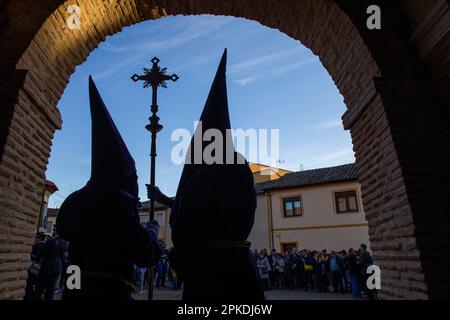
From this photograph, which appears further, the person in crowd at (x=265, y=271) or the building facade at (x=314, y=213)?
the building facade at (x=314, y=213)

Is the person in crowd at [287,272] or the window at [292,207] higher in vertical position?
the window at [292,207]

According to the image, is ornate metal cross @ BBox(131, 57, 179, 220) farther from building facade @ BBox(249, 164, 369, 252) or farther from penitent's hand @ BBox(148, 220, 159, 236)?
building facade @ BBox(249, 164, 369, 252)

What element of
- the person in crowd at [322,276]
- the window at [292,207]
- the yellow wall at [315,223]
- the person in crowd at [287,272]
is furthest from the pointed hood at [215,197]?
the window at [292,207]

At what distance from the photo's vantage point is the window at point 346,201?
19.1 metres

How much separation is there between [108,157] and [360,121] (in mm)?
2944

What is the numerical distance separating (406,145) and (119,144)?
2728 millimetres

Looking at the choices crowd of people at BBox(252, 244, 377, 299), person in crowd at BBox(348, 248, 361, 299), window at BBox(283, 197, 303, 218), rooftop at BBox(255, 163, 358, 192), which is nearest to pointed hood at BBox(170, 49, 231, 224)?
person in crowd at BBox(348, 248, 361, 299)

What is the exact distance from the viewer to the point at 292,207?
2100 cm

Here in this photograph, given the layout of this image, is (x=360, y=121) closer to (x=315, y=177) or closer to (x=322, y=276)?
(x=322, y=276)

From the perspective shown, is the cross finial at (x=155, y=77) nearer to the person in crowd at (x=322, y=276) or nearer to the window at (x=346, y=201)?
the person in crowd at (x=322, y=276)

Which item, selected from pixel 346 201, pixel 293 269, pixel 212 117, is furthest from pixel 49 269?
pixel 346 201

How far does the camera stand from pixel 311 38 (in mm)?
4508
